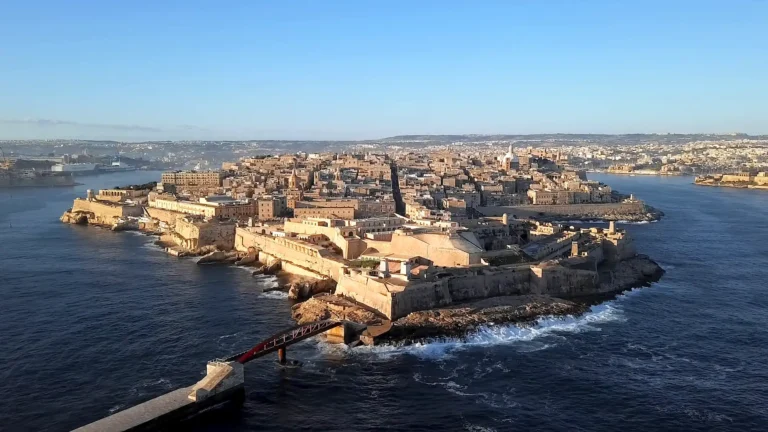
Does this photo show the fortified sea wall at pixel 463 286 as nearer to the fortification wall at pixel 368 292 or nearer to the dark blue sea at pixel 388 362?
the fortification wall at pixel 368 292

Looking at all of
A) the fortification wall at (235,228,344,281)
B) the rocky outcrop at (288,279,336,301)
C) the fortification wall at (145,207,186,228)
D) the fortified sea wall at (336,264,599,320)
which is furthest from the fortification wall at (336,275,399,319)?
the fortification wall at (145,207,186,228)

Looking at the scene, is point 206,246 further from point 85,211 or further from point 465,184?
point 465,184

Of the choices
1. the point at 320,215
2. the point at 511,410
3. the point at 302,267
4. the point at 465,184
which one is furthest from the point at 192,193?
the point at 511,410

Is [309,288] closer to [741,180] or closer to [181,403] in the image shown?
[181,403]

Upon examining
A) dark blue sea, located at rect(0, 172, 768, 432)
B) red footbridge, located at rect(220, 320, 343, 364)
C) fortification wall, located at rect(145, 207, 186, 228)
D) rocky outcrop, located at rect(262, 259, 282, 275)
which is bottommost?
dark blue sea, located at rect(0, 172, 768, 432)

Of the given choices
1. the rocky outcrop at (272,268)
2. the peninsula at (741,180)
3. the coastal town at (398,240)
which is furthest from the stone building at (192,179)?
the peninsula at (741,180)

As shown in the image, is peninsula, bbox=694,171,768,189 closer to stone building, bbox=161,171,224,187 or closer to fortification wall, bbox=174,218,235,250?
stone building, bbox=161,171,224,187
